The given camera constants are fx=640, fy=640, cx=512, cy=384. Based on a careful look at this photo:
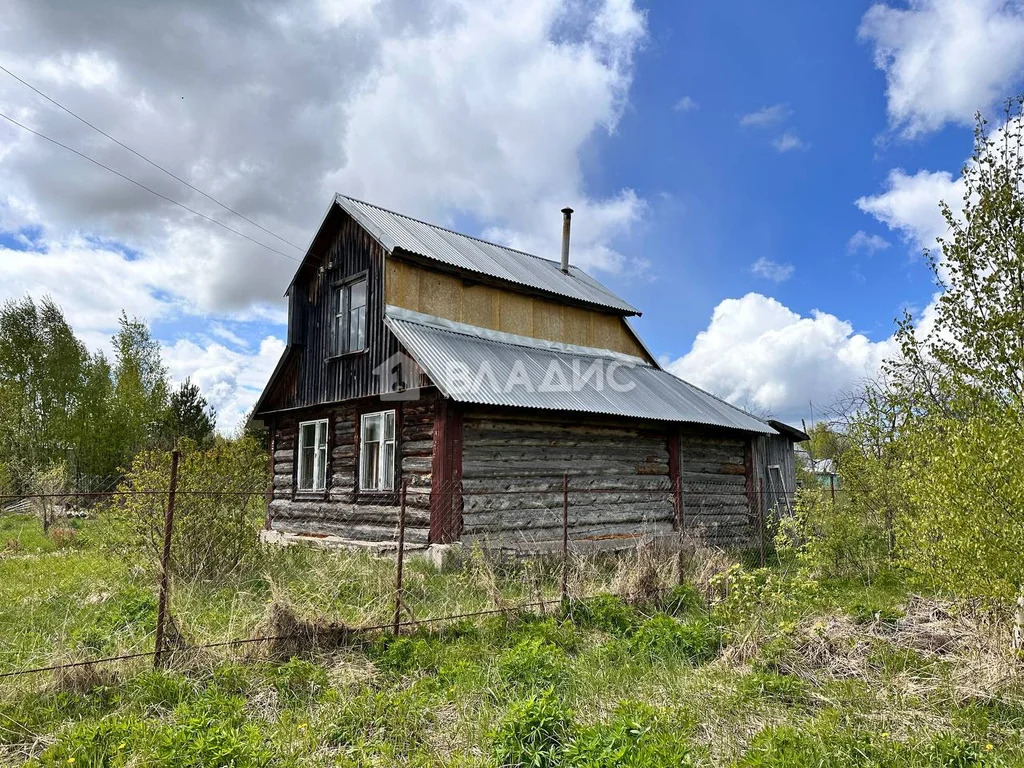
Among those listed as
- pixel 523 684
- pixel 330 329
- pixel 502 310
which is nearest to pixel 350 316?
pixel 330 329

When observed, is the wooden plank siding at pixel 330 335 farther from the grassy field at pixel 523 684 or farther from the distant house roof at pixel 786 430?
the distant house roof at pixel 786 430

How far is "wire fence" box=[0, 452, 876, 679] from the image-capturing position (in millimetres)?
6094

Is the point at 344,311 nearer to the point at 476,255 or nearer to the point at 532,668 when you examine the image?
the point at 476,255

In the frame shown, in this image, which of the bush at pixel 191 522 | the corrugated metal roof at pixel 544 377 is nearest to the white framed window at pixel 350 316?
the corrugated metal roof at pixel 544 377

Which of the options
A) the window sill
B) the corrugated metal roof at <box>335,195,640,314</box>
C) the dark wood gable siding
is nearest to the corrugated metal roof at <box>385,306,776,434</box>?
the dark wood gable siding

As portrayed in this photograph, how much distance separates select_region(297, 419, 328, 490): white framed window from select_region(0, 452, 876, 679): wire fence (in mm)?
356

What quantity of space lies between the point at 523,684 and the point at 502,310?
11.1 meters

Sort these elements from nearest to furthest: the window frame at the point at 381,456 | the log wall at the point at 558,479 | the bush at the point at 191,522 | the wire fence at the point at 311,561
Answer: the wire fence at the point at 311,561
the bush at the point at 191,522
the log wall at the point at 558,479
the window frame at the point at 381,456

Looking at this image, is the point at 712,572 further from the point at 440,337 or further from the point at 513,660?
the point at 440,337

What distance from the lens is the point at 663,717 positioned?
14.9ft

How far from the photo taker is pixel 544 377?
44.9ft

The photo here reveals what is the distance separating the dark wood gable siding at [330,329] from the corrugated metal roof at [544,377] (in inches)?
26.7

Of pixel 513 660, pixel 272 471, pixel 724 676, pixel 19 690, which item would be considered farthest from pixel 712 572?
pixel 272 471

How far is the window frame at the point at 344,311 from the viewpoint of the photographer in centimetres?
1395
